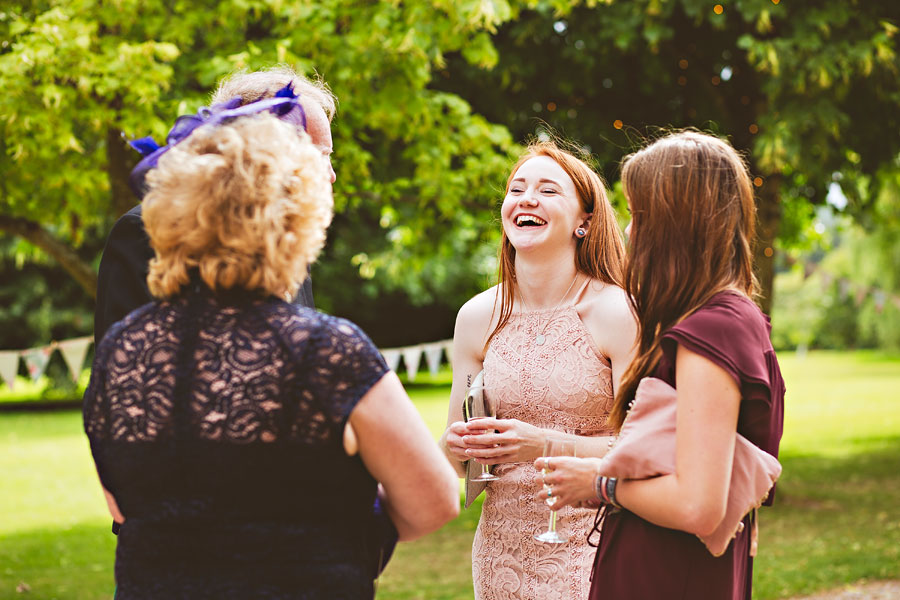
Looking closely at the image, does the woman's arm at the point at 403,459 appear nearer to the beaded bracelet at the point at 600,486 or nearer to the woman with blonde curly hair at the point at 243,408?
the woman with blonde curly hair at the point at 243,408

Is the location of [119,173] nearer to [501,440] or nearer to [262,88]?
[262,88]

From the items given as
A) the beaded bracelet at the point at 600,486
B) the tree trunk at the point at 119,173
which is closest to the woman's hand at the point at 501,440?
the beaded bracelet at the point at 600,486

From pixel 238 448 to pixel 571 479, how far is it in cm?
88

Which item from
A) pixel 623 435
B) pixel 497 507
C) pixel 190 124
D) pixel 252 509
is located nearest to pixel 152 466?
pixel 252 509

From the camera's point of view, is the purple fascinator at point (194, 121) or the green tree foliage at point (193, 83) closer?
the purple fascinator at point (194, 121)

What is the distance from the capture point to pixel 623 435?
2047 millimetres

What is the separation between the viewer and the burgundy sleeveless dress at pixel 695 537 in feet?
6.29

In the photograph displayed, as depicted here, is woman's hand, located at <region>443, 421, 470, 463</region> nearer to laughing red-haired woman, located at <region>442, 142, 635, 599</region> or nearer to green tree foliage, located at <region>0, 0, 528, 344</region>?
laughing red-haired woman, located at <region>442, 142, 635, 599</region>

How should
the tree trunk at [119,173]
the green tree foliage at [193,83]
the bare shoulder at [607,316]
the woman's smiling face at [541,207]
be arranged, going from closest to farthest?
the bare shoulder at [607,316] < the woman's smiling face at [541,207] < the green tree foliage at [193,83] < the tree trunk at [119,173]

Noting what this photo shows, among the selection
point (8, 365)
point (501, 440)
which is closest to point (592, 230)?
point (501, 440)

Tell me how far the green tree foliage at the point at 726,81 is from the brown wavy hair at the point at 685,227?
5666mm

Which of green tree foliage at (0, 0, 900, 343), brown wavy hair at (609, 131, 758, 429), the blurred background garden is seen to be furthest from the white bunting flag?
brown wavy hair at (609, 131, 758, 429)

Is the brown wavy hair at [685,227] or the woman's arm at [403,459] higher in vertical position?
the brown wavy hair at [685,227]

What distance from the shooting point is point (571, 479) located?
2.19 meters
